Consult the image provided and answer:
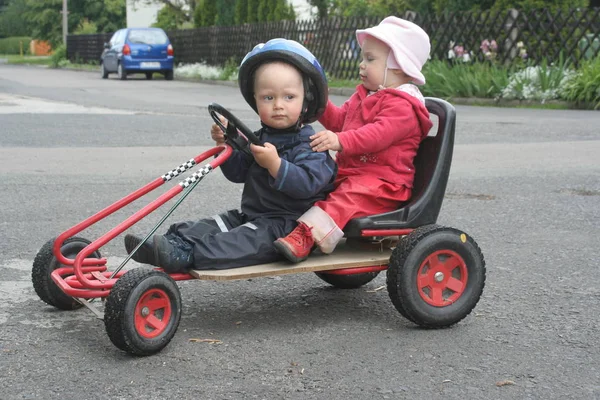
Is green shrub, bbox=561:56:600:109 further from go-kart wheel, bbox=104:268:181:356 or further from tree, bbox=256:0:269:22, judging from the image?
tree, bbox=256:0:269:22

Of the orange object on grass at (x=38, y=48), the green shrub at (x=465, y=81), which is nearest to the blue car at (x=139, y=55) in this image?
the green shrub at (x=465, y=81)

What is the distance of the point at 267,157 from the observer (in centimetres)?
374

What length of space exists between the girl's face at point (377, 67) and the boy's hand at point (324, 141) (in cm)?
42

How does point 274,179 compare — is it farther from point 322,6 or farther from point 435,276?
point 322,6

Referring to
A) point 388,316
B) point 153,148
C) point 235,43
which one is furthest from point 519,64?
point 388,316

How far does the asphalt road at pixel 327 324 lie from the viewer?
3.25m

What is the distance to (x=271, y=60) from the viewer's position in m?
3.89

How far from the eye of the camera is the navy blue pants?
149 inches

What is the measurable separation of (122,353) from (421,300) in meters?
1.20

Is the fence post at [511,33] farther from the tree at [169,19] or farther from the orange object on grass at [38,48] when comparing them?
the orange object on grass at [38,48]

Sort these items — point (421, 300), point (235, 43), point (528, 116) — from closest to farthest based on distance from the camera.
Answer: point (421, 300), point (528, 116), point (235, 43)

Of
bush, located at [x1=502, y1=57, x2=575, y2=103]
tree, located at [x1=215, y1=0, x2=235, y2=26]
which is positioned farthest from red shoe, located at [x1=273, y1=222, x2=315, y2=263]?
tree, located at [x1=215, y1=0, x2=235, y2=26]

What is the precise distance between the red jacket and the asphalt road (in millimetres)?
625

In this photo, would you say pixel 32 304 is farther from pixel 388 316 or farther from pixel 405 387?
pixel 405 387
